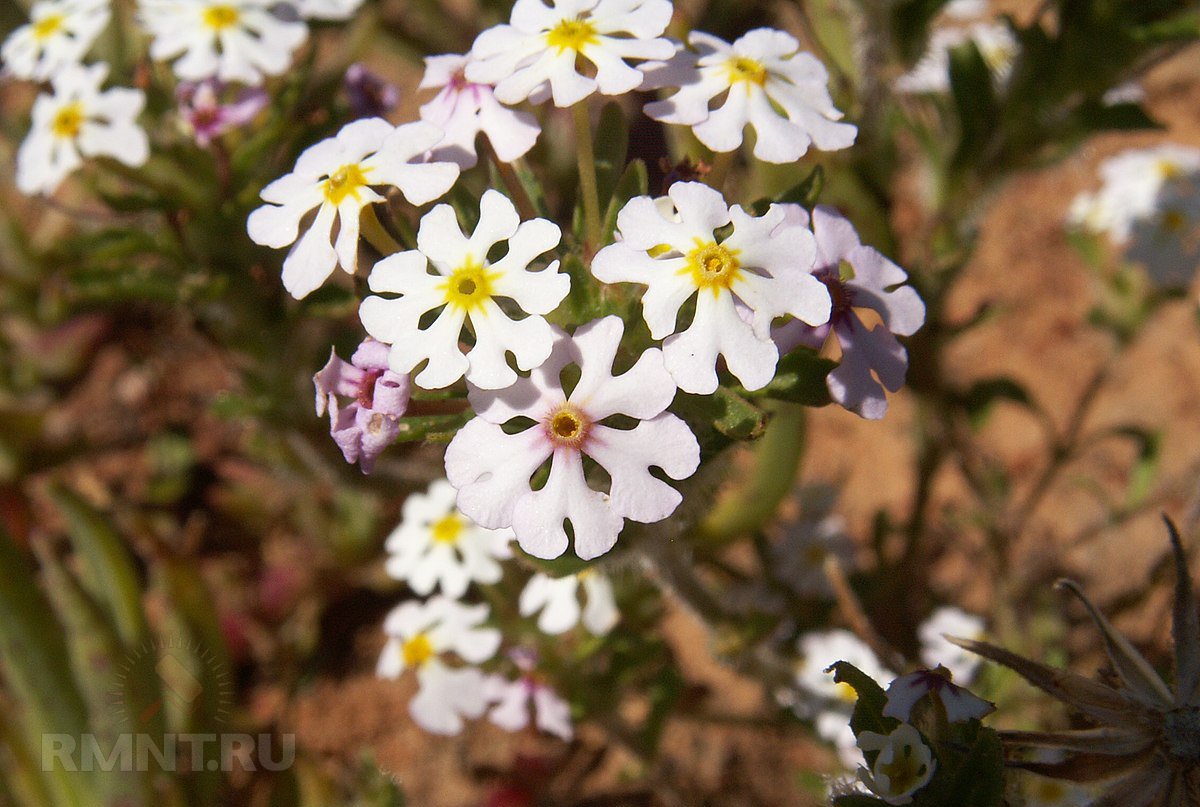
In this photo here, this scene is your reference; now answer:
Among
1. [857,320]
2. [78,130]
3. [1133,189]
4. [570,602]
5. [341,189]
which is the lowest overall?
[570,602]

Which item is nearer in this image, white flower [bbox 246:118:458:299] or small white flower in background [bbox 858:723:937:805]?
small white flower in background [bbox 858:723:937:805]

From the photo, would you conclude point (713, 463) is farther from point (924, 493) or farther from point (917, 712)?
point (924, 493)

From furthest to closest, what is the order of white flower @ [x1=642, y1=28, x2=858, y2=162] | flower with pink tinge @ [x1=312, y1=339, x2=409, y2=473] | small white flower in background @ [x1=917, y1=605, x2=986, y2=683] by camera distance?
small white flower in background @ [x1=917, y1=605, x2=986, y2=683], white flower @ [x1=642, y1=28, x2=858, y2=162], flower with pink tinge @ [x1=312, y1=339, x2=409, y2=473]

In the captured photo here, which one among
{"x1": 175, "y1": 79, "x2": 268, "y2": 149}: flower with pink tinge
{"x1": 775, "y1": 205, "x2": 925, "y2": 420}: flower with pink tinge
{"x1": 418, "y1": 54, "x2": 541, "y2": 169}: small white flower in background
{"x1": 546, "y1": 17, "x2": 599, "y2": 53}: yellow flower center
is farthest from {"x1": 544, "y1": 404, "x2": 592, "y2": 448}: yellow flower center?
{"x1": 175, "y1": 79, "x2": 268, "y2": 149}: flower with pink tinge

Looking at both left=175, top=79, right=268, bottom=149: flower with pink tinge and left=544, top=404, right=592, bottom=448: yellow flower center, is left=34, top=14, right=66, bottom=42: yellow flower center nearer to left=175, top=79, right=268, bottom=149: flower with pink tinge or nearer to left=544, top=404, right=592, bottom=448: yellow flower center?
left=175, top=79, right=268, bottom=149: flower with pink tinge

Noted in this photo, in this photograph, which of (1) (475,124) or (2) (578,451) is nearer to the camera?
(2) (578,451)

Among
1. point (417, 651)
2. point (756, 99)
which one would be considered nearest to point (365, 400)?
point (756, 99)

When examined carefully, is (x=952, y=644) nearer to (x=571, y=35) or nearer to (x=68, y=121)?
(x=571, y=35)

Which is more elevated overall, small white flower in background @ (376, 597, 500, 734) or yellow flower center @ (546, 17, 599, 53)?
yellow flower center @ (546, 17, 599, 53)
